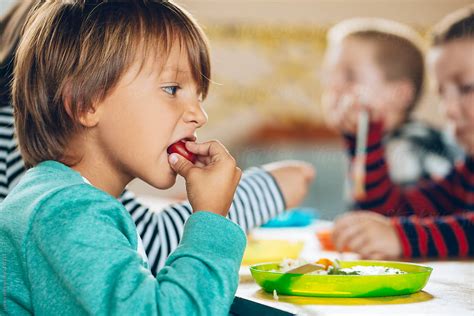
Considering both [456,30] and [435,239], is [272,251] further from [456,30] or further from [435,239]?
[456,30]

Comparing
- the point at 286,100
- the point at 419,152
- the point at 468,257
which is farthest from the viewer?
the point at 286,100

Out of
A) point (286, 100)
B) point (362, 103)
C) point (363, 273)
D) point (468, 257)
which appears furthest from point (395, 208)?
point (286, 100)

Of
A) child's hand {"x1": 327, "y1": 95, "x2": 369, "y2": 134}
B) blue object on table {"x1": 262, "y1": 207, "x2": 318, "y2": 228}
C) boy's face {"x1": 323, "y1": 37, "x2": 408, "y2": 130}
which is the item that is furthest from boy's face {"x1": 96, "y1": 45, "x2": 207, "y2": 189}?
boy's face {"x1": 323, "y1": 37, "x2": 408, "y2": 130}

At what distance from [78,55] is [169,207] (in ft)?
1.09

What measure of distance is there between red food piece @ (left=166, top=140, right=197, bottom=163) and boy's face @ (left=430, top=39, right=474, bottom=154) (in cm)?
101

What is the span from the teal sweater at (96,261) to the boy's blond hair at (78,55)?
131mm

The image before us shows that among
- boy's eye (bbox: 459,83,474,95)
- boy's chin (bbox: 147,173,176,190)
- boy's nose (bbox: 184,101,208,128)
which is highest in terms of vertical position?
boy's eye (bbox: 459,83,474,95)

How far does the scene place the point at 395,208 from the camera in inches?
71.6

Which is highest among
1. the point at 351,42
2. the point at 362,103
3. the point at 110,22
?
the point at 351,42

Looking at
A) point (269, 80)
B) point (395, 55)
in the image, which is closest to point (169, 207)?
point (395, 55)

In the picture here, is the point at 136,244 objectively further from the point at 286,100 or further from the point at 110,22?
the point at 286,100

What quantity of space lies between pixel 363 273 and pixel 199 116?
27cm

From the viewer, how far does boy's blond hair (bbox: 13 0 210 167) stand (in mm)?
820

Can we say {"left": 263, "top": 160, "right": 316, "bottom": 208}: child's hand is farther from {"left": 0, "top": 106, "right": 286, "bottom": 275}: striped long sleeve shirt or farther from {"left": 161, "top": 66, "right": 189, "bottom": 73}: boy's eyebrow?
{"left": 161, "top": 66, "right": 189, "bottom": 73}: boy's eyebrow
